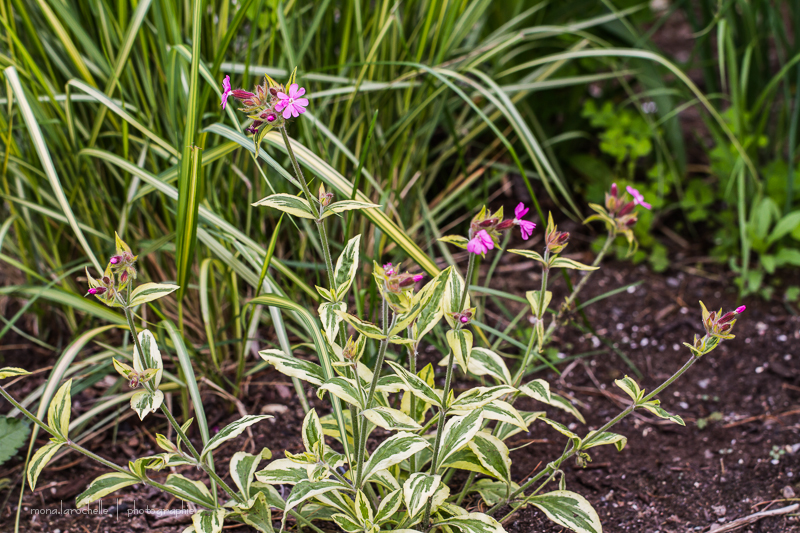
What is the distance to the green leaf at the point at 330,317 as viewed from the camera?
3.04ft

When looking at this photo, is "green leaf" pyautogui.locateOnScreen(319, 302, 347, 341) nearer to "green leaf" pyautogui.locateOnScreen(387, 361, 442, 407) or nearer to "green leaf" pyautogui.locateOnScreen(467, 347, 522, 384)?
"green leaf" pyautogui.locateOnScreen(387, 361, 442, 407)

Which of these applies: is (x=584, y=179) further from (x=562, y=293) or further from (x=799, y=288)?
(x=799, y=288)

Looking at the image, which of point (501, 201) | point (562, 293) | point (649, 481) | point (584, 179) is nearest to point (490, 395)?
point (649, 481)

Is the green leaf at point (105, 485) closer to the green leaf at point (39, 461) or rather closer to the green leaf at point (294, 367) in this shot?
the green leaf at point (39, 461)

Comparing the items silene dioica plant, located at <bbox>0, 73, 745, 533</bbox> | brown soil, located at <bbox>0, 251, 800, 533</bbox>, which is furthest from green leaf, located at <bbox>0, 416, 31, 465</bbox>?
silene dioica plant, located at <bbox>0, 73, 745, 533</bbox>

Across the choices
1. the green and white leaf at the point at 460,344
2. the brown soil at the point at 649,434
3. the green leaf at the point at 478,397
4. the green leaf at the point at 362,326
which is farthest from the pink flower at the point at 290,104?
the brown soil at the point at 649,434

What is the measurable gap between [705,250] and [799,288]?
324mm

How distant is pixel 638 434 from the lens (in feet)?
5.08

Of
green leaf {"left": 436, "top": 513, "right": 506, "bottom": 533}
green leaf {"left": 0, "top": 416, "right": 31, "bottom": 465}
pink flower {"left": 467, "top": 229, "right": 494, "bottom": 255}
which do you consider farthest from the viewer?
green leaf {"left": 0, "top": 416, "right": 31, "bottom": 465}

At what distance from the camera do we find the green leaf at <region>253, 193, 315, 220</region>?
0.93 meters

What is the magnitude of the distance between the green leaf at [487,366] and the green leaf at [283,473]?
0.34 meters

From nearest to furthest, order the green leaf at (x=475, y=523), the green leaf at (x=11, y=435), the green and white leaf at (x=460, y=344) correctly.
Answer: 1. the green and white leaf at (x=460, y=344)
2. the green leaf at (x=475, y=523)
3. the green leaf at (x=11, y=435)

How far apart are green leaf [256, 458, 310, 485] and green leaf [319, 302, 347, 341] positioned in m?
0.24

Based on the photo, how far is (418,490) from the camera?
95 centimetres
